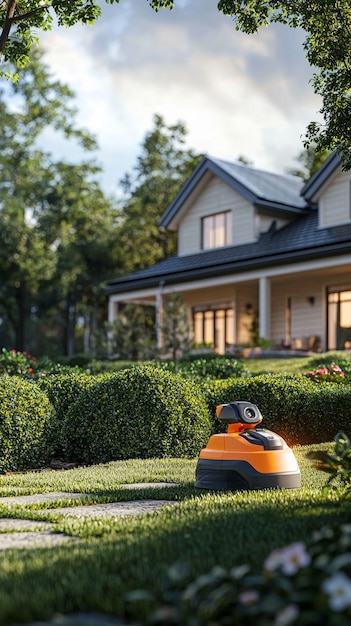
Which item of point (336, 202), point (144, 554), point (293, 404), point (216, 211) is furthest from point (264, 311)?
point (144, 554)

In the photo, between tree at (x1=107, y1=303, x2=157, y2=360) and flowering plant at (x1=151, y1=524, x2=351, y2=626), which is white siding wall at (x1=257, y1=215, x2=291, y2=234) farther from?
flowering plant at (x1=151, y1=524, x2=351, y2=626)

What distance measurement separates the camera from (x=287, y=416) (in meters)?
11.1

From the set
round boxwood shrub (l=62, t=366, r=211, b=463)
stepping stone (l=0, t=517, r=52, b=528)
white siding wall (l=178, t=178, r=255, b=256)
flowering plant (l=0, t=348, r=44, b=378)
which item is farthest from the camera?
white siding wall (l=178, t=178, r=255, b=256)

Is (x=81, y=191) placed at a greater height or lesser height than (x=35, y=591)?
greater

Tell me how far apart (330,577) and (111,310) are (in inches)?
1038

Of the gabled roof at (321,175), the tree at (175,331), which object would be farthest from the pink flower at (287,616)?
the gabled roof at (321,175)

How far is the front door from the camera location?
2341 cm

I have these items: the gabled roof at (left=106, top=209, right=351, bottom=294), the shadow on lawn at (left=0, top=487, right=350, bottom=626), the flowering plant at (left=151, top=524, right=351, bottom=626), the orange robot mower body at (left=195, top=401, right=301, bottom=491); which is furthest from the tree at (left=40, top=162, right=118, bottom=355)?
the flowering plant at (left=151, top=524, right=351, bottom=626)

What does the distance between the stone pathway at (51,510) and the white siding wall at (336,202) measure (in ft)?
55.7

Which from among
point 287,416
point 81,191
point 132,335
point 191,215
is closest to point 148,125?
point 81,191

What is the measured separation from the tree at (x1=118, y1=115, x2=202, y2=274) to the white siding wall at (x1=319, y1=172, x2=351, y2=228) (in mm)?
15303

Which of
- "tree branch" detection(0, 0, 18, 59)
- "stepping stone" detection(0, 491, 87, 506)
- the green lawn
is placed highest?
"tree branch" detection(0, 0, 18, 59)

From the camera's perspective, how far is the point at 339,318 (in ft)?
78.0

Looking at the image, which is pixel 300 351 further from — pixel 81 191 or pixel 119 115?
pixel 81 191
